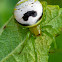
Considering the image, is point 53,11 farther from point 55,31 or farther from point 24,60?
point 24,60

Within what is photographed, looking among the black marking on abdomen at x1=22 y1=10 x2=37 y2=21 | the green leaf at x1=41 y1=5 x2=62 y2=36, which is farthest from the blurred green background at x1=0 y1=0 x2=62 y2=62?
the black marking on abdomen at x1=22 y1=10 x2=37 y2=21

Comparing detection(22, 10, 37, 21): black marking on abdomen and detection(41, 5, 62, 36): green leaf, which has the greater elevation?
detection(22, 10, 37, 21): black marking on abdomen

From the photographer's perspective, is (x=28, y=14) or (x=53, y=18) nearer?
(x=28, y=14)

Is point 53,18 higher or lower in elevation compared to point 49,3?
lower

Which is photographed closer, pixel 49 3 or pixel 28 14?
pixel 28 14

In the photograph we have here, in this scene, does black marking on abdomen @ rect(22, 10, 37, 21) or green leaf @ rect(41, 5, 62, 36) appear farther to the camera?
green leaf @ rect(41, 5, 62, 36)

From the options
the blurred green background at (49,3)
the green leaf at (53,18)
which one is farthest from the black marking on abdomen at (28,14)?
the blurred green background at (49,3)

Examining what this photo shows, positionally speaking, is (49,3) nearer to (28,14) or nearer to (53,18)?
(53,18)

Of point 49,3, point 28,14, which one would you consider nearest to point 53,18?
point 49,3

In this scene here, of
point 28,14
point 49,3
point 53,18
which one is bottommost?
point 53,18

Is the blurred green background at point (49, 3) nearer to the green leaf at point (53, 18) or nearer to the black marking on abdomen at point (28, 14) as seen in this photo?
the green leaf at point (53, 18)

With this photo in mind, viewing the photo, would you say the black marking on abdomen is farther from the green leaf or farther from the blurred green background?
the blurred green background

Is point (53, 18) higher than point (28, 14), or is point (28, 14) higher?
point (28, 14)
